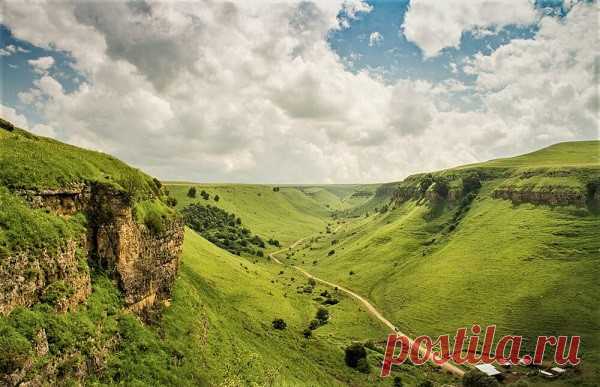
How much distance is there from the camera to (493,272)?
120m

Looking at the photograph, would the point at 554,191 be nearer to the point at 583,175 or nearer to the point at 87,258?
the point at 583,175

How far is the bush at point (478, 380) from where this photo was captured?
70312 mm

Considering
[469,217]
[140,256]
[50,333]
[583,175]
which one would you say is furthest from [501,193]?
[50,333]

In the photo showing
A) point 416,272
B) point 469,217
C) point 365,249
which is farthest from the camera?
point 365,249

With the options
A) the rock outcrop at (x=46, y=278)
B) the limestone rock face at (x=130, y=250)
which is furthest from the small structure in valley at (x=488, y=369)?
the rock outcrop at (x=46, y=278)

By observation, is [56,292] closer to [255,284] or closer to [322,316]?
[255,284]

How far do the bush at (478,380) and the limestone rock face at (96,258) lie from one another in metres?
60.8

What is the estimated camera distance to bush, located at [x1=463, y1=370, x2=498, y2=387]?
70.3m

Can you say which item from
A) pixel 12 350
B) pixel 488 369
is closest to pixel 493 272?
pixel 488 369

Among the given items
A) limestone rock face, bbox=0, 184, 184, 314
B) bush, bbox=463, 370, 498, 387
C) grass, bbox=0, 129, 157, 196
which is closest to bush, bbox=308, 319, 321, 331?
bush, bbox=463, 370, 498, 387

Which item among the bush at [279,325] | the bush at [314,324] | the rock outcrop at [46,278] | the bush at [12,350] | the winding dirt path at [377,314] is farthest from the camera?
the bush at [314,324]

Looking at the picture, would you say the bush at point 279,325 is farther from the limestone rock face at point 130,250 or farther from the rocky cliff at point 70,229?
the rocky cliff at point 70,229

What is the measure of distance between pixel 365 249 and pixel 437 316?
74.3 meters

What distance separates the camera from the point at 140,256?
39.6 m
